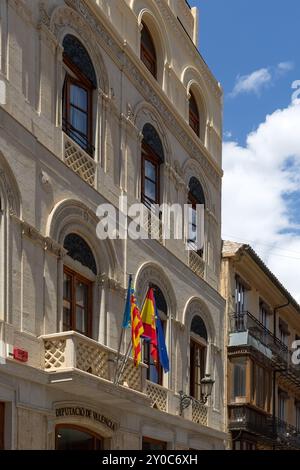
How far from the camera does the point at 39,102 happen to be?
64.7 feet

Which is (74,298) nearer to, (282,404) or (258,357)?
(258,357)

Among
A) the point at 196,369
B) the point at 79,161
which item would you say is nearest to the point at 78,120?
the point at 79,161

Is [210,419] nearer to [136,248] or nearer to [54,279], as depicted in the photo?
[136,248]

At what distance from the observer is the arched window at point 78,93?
21398mm

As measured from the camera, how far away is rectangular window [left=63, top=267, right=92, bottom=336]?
2048cm

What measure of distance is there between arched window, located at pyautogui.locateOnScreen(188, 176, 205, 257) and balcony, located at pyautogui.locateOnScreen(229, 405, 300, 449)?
6.40 meters

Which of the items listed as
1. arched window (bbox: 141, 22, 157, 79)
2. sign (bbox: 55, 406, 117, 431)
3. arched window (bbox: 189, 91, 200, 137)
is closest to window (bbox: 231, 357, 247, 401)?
arched window (bbox: 189, 91, 200, 137)

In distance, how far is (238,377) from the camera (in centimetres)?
3388

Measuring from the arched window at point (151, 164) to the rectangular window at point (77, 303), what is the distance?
4.50 m

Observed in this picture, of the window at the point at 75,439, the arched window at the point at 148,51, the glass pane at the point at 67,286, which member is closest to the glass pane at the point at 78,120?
the glass pane at the point at 67,286

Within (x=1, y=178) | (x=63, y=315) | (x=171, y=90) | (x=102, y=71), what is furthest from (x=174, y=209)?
(x=1, y=178)

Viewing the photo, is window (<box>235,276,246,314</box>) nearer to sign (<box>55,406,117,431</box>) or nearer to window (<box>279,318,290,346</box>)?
window (<box>279,318,290,346</box>)

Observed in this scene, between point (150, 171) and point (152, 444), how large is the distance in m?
7.26
